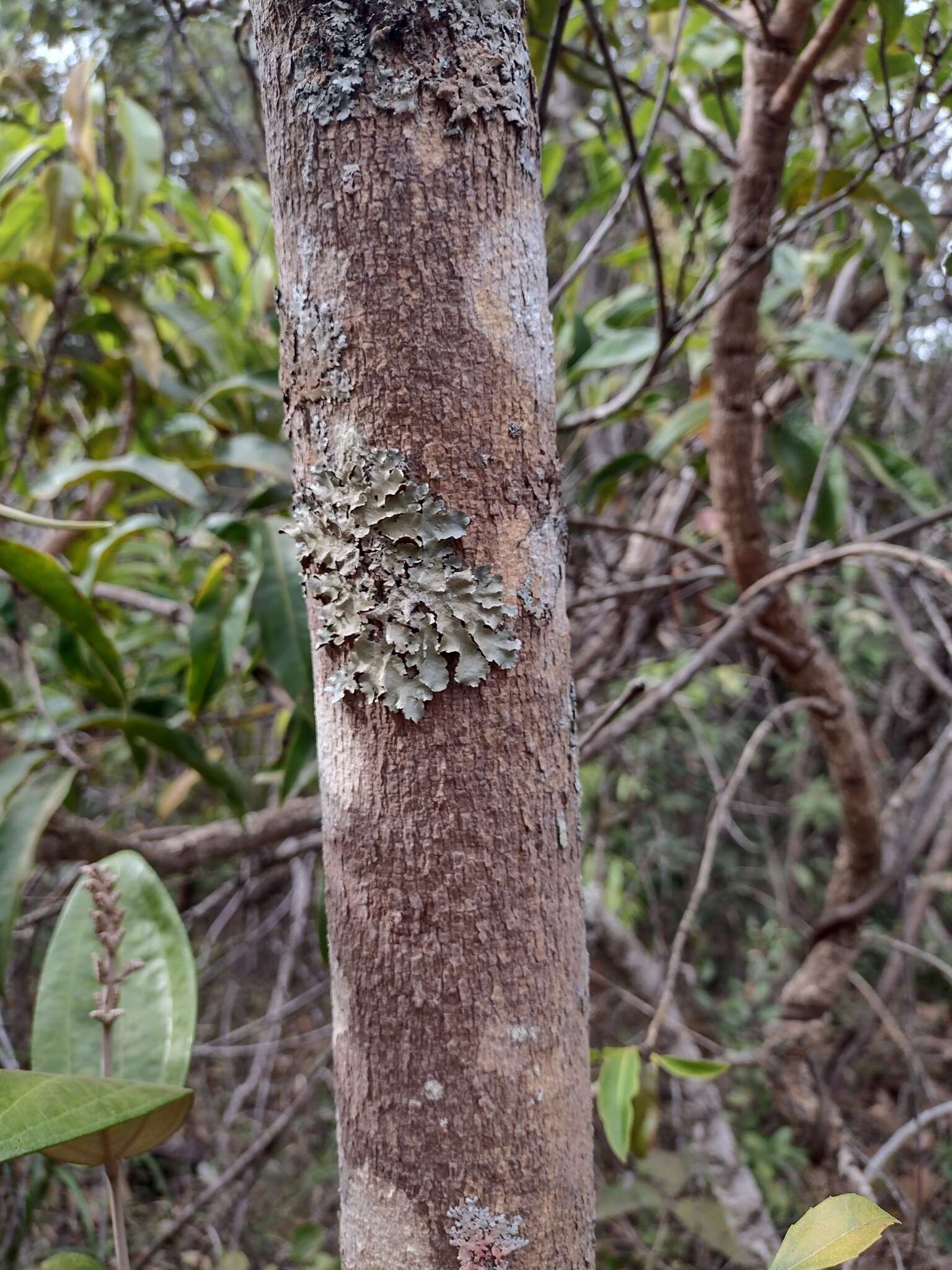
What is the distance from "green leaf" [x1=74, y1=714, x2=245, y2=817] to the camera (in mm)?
926

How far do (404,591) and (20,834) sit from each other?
65 centimetres

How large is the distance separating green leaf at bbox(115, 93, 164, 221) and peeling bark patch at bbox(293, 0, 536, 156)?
2.68 feet

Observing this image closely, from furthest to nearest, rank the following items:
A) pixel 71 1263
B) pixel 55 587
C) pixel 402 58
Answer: pixel 55 587
pixel 71 1263
pixel 402 58

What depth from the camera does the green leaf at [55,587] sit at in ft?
2.53

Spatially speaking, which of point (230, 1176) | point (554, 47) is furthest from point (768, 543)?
point (230, 1176)

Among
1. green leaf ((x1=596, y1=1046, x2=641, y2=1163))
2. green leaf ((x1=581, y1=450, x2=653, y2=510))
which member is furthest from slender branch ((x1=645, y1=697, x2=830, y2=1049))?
green leaf ((x1=581, y1=450, x2=653, y2=510))

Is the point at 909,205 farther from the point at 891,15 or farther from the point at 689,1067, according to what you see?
the point at 689,1067

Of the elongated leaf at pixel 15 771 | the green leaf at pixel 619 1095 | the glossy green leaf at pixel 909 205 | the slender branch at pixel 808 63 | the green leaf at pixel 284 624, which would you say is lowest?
the green leaf at pixel 619 1095

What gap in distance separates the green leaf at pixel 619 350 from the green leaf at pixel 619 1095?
0.81 m

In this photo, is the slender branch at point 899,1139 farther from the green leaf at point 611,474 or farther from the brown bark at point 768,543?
the green leaf at point 611,474

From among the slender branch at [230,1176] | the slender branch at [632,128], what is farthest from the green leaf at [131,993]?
the slender branch at [632,128]

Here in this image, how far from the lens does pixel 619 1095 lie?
70cm

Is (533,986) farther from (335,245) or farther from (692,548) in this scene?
(692,548)

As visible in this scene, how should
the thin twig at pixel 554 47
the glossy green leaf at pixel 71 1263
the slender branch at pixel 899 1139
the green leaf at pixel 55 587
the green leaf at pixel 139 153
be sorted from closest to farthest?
the glossy green leaf at pixel 71 1263, the thin twig at pixel 554 47, the green leaf at pixel 55 587, the slender branch at pixel 899 1139, the green leaf at pixel 139 153
